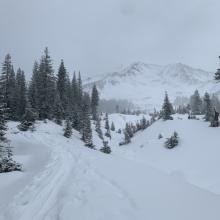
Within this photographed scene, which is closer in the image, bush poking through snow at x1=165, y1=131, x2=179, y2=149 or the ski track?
the ski track

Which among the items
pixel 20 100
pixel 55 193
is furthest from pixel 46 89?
pixel 55 193

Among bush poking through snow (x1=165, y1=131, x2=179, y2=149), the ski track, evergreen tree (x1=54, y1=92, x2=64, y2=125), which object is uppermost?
evergreen tree (x1=54, y1=92, x2=64, y2=125)

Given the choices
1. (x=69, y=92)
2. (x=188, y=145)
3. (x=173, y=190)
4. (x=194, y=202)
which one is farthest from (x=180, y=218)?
(x=69, y=92)

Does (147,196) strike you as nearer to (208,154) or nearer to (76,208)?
(76,208)

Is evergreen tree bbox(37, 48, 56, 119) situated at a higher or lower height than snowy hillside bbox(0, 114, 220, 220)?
higher

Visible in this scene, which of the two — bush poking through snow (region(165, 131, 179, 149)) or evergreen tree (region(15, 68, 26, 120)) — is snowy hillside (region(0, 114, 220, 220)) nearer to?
bush poking through snow (region(165, 131, 179, 149))

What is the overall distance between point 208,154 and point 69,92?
127ft

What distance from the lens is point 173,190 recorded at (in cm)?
1016

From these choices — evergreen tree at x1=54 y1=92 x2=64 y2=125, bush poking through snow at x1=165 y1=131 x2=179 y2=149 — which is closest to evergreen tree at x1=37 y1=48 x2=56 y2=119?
evergreen tree at x1=54 y1=92 x2=64 y2=125

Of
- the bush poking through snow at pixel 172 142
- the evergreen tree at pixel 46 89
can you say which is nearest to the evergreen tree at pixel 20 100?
the evergreen tree at pixel 46 89

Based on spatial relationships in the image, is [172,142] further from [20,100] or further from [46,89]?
[20,100]

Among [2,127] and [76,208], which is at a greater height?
[2,127]

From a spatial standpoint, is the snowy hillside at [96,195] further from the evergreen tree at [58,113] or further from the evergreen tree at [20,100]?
the evergreen tree at [20,100]

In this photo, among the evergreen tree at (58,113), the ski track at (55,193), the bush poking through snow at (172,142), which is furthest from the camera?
the evergreen tree at (58,113)
